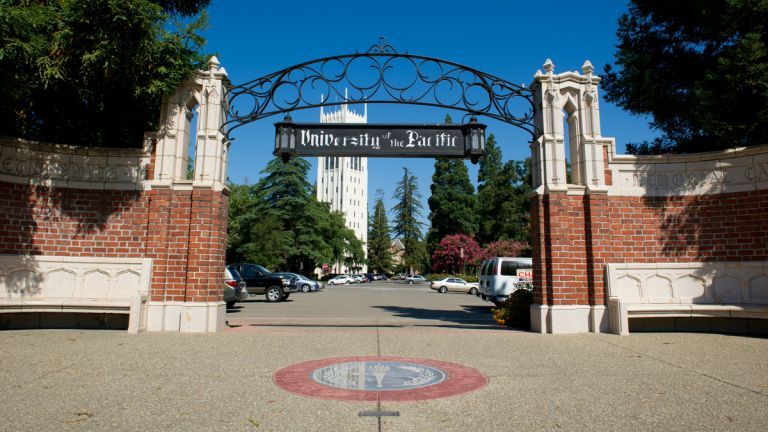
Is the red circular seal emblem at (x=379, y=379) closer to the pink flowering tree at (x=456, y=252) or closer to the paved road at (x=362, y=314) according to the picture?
the paved road at (x=362, y=314)

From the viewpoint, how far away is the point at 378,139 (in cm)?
927

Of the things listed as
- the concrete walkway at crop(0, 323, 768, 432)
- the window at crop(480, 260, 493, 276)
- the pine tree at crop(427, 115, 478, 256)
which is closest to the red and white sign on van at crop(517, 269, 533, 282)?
the window at crop(480, 260, 493, 276)

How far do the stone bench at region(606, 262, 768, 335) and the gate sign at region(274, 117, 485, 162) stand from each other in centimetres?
373

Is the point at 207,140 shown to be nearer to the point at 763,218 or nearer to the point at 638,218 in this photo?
the point at 638,218

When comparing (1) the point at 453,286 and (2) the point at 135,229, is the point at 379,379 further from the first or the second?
(1) the point at 453,286

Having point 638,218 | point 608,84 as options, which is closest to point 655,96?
point 608,84

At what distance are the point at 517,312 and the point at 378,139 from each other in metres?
4.71

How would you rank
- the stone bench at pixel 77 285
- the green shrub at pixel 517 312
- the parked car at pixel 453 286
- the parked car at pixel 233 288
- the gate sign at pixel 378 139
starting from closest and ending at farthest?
the stone bench at pixel 77 285
the gate sign at pixel 378 139
the green shrub at pixel 517 312
the parked car at pixel 233 288
the parked car at pixel 453 286

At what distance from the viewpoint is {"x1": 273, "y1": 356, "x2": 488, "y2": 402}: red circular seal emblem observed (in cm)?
447

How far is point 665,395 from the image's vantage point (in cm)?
452

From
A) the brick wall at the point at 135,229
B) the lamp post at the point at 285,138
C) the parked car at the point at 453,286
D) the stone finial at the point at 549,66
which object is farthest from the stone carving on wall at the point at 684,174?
the parked car at the point at 453,286

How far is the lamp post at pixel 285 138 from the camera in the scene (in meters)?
9.16

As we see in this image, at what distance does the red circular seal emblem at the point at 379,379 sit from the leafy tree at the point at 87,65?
656 cm

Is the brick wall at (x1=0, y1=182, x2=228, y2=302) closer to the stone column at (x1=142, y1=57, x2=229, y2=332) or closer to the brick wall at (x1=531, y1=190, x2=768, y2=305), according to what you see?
the stone column at (x1=142, y1=57, x2=229, y2=332)
